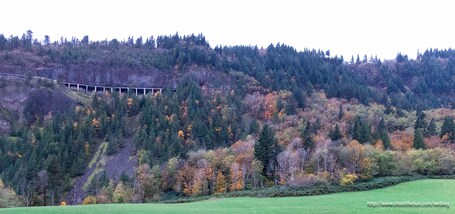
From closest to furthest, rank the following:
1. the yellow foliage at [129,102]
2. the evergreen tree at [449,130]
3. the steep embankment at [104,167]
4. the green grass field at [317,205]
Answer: the green grass field at [317,205]
the steep embankment at [104,167]
the evergreen tree at [449,130]
the yellow foliage at [129,102]

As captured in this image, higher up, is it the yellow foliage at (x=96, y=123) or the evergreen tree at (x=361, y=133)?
the yellow foliage at (x=96, y=123)

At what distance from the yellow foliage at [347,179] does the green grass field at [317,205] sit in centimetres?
495

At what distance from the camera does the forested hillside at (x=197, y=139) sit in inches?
3430

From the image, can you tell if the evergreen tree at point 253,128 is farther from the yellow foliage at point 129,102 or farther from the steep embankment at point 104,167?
the yellow foliage at point 129,102

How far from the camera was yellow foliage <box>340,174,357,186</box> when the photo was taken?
252ft

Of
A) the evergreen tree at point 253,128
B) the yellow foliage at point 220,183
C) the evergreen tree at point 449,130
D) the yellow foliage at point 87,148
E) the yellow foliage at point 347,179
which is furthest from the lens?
the evergreen tree at point 253,128

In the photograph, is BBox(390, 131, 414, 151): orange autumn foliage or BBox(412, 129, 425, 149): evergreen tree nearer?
BBox(412, 129, 425, 149): evergreen tree

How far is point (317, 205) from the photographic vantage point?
185 feet

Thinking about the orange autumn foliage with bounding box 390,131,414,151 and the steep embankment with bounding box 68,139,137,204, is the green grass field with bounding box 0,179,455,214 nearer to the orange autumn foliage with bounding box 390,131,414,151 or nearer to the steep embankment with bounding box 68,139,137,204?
the orange autumn foliage with bounding box 390,131,414,151

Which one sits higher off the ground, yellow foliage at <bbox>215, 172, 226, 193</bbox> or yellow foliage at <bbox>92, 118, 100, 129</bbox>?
yellow foliage at <bbox>92, 118, 100, 129</bbox>

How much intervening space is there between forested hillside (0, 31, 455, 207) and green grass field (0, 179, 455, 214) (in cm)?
1003

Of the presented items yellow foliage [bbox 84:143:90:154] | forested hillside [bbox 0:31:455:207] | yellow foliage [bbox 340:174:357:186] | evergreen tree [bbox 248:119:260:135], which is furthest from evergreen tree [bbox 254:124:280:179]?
yellow foliage [bbox 84:143:90:154]

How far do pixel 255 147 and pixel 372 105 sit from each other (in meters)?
94.6

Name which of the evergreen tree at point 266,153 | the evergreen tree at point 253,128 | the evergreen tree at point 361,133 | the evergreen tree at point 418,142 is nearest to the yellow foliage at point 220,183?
the evergreen tree at point 266,153
